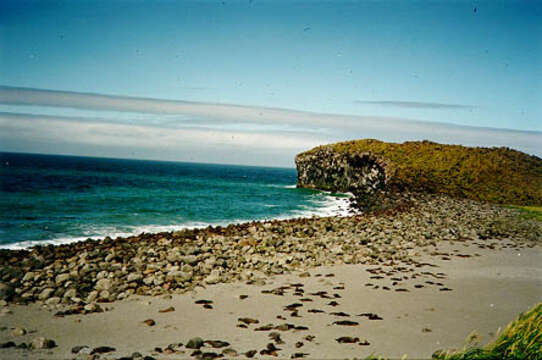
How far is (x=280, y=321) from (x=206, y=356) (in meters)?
1.96

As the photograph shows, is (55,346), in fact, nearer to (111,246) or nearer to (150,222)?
(111,246)

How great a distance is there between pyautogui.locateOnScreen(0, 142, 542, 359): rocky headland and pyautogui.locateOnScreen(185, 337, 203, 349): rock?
0.02 m

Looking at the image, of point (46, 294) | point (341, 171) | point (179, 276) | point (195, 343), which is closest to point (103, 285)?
point (46, 294)

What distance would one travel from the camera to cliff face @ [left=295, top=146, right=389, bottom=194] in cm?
4988

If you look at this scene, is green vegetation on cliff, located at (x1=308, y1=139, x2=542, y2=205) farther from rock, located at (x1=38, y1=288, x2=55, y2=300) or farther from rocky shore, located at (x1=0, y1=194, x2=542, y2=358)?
rock, located at (x1=38, y1=288, x2=55, y2=300)

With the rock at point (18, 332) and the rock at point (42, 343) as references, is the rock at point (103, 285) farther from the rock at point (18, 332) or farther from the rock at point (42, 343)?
the rock at point (42, 343)

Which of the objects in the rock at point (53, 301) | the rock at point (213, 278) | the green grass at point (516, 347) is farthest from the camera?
the rock at point (213, 278)

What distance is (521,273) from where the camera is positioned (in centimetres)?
1133

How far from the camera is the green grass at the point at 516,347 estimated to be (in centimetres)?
446

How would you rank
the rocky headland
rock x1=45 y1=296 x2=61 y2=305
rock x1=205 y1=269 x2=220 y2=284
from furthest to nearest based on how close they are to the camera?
rock x1=205 y1=269 x2=220 y2=284 < rock x1=45 y1=296 x2=61 y2=305 < the rocky headland

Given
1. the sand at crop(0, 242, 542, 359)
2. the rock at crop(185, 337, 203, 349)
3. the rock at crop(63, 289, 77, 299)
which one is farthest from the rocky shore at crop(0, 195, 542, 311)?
the rock at crop(185, 337, 203, 349)

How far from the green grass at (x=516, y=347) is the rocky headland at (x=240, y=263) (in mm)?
1882

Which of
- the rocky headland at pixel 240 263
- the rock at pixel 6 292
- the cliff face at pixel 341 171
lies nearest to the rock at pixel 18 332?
the rocky headland at pixel 240 263

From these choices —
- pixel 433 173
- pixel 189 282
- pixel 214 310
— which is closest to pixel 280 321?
pixel 214 310
